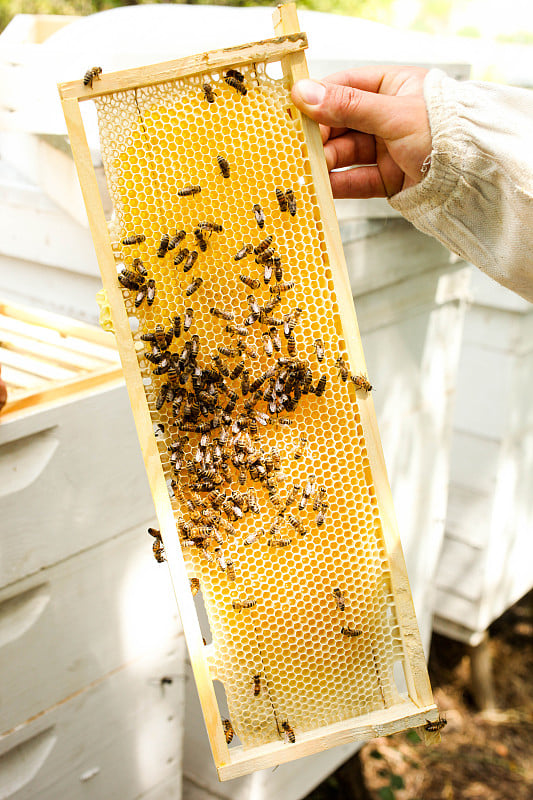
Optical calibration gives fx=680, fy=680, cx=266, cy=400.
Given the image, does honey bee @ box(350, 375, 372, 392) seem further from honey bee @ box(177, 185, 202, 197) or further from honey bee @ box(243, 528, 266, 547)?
honey bee @ box(177, 185, 202, 197)

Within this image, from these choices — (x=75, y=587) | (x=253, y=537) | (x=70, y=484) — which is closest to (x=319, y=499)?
(x=253, y=537)

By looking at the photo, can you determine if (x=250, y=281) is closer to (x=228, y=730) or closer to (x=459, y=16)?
(x=228, y=730)

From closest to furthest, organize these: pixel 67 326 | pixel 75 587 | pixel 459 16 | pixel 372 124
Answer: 1. pixel 372 124
2. pixel 75 587
3. pixel 67 326
4. pixel 459 16

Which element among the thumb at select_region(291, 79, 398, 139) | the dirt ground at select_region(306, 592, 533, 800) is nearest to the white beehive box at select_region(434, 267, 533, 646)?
the dirt ground at select_region(306, 592, 533, 800)

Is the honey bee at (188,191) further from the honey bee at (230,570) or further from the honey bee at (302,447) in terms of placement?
the honey bee at (230,570)

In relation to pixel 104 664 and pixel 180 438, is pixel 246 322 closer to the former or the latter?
pixel 180 438
